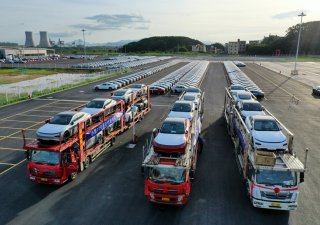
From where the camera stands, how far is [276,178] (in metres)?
13.3

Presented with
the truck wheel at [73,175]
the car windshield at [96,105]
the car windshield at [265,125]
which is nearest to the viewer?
the truck wheel at [73,175]

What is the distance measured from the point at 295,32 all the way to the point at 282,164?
194 metres

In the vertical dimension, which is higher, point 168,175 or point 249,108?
point 249,108

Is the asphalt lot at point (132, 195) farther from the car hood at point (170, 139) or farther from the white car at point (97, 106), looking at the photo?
the white car at point (97, 106)

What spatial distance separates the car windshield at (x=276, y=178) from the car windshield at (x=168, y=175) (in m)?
3.76

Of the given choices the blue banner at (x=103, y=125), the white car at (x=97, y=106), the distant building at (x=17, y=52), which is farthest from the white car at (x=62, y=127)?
the distant building at (x=17, y=52)

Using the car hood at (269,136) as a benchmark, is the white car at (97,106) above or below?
above

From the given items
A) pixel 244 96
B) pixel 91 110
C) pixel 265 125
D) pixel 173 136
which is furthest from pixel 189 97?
pixel 173 136

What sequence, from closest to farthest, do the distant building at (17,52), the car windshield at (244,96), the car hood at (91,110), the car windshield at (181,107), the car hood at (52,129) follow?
the car hood at (52,129) → the car hood at (91,110) → the car windshield at (181,107) → the car windshield at (244,96) → the distant building at (17,52)

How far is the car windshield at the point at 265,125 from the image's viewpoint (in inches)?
673

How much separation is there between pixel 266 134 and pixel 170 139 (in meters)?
5.60

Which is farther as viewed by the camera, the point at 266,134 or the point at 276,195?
the point at 266,134

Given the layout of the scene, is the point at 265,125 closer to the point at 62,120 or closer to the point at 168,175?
the point at 168,175

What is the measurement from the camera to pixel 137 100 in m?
30.0
